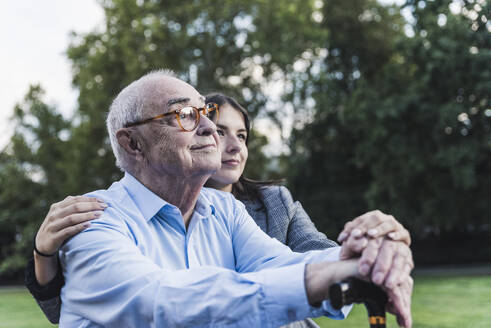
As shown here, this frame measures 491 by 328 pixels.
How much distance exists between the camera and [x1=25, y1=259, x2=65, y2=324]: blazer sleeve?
2107 mm

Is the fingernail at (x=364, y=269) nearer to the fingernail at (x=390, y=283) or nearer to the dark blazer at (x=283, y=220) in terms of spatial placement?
the fingernail at (x=390, y=283)

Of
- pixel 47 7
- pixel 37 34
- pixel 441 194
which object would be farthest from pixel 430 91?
pixel 37 34

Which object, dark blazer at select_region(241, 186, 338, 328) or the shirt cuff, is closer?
the shirt cuff

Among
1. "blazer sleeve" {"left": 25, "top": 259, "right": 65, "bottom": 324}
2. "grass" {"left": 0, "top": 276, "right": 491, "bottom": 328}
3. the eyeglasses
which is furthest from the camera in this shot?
"grass" {"left": 0, "top": 276, "right": 491, "bottom": 328}

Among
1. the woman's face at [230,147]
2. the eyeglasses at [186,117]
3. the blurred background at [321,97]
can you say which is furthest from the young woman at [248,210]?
the blurred background at [321,97]

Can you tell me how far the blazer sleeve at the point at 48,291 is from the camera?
83.0 inches

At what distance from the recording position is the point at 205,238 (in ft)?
7.69

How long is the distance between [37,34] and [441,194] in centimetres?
1820

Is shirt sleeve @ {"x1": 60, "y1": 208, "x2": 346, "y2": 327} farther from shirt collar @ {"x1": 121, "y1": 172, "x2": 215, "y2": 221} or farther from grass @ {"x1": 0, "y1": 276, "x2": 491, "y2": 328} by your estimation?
grass @ {"x1": 0, "y1": 276, "x2": 491, "y2": 328}

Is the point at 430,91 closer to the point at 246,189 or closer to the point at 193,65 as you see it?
the point at 193,65

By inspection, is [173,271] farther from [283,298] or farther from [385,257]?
[385,257]

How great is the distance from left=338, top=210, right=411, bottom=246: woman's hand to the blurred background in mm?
16428

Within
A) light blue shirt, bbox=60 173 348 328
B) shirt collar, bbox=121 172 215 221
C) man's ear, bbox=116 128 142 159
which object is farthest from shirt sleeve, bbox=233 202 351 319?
man's ear, bbox=116 128 142 159

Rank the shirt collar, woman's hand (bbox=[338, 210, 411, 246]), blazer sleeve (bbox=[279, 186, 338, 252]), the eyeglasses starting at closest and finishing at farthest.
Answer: woman's hand (bbox=[338, 210, 411, 246]), the shirt collar, the eyeglasses, blazer sleeve (bbox=[279, 186, 338, 252])
